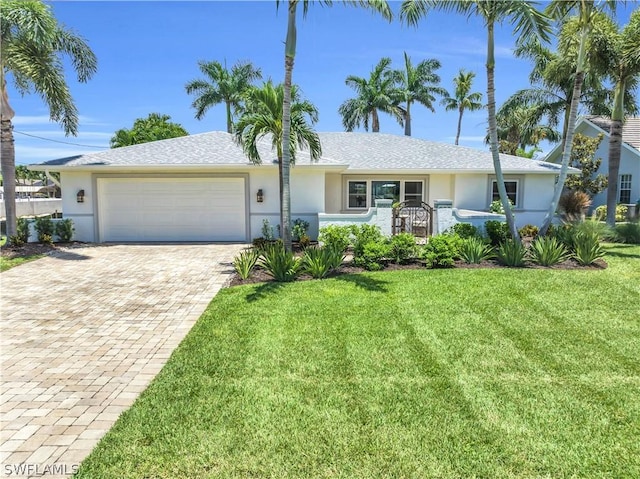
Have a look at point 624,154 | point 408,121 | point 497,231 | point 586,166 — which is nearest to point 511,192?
point 497,231

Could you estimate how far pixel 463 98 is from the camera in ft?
126

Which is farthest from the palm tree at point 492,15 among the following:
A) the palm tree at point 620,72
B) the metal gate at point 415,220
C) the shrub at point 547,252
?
the palm tree at point 620,72

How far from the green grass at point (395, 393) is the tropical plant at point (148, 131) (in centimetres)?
3472

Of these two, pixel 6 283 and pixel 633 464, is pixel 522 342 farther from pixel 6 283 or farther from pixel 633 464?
pixel 6 283

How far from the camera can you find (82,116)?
15.8 meters

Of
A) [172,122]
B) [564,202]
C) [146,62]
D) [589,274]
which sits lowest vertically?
[589,274]

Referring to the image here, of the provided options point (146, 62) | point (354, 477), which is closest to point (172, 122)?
point (146, 62)

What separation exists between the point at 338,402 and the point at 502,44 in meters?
10.5

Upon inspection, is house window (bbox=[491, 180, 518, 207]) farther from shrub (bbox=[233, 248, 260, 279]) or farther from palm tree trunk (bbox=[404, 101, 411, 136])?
palm tree trunk (bbox=[404, 101, 411, 136])

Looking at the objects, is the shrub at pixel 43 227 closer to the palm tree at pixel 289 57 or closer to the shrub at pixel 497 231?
the palm tree at pixel 289 57

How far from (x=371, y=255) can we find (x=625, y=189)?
20607mm

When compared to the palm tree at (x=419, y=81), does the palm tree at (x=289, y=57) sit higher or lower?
lower

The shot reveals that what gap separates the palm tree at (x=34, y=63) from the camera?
40.9 feet

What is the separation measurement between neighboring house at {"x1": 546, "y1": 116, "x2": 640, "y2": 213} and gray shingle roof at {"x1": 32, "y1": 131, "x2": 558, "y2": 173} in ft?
26.7
